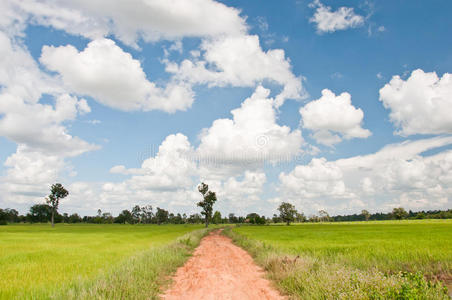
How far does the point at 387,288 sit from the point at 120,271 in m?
9.10

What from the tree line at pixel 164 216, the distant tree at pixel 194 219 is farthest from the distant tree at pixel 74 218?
the distant tree at pixel 194 219

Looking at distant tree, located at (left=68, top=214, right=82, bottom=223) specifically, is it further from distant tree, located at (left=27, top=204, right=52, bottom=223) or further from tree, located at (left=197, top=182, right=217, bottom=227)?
tree, located at (left=197, top=182, right=217, bottom=227)

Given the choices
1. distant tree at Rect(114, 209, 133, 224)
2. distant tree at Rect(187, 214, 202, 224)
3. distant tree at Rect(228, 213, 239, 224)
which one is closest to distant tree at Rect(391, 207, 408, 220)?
distant tree at Rect(228, 213, 239, 224)

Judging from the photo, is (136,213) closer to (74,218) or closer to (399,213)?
(74,218)

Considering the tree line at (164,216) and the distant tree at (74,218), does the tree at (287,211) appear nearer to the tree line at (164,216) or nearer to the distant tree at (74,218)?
the tree line at (164,216)

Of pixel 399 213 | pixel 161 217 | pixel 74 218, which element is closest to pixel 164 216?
pixel 161 217

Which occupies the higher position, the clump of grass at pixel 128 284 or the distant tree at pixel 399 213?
the clump of grass at pixel 128 284

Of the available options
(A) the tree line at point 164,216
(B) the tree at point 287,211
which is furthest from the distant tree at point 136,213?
(B) the tree at point 287,211

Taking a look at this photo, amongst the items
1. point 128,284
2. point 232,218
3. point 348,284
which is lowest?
point 232,218

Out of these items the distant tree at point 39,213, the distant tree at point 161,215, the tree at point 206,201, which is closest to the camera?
the tree at point 206,201

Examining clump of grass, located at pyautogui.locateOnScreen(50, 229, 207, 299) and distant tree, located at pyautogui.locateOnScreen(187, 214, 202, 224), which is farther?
distant tree, located at pyautogui.locateOnScreen(187, 214, 202, 224)

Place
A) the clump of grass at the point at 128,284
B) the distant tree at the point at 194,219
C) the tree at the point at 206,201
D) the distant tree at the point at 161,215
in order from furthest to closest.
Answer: the distant tree at the point at 194,219 < the distant tree at the point at 161,215 < the tree at the point at 206,201 < the clump of grass at the point at 128,284

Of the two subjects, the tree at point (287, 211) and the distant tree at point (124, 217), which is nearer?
the tree at point (287, 211)

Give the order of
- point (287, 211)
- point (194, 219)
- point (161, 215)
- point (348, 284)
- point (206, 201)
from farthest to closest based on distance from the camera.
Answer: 1. point (194, 219)
2. point (161, 215)
3. point (287, 211)
4. point (206, 201)
5. point (348, 284)
